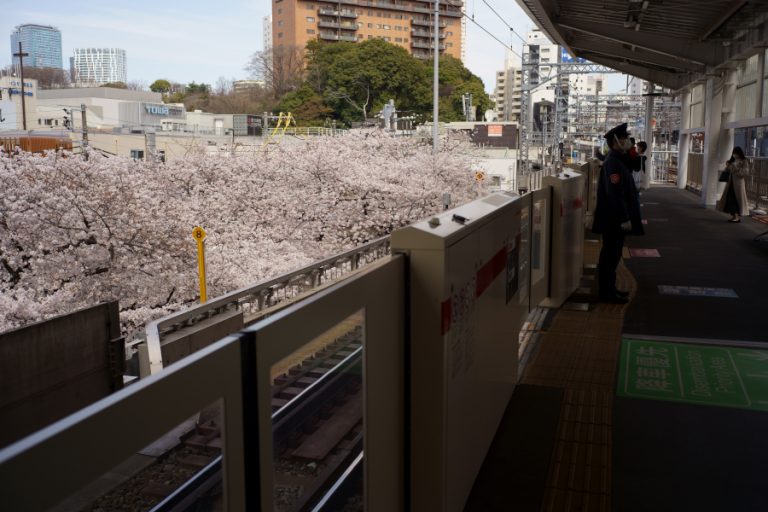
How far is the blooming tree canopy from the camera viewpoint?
1645 cm

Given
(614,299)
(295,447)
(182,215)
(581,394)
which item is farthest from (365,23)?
(295,447)

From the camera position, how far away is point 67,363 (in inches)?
190

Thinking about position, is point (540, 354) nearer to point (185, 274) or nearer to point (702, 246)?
point (702, 246)

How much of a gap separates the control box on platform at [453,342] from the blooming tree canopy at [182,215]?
11989 mm

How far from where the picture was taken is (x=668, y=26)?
1580cm

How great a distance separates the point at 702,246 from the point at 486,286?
8812mm

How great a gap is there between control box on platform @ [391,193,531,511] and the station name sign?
54.9 metres

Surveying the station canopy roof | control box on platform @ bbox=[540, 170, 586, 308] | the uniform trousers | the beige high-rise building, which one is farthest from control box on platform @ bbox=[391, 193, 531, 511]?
the beige high-rise building

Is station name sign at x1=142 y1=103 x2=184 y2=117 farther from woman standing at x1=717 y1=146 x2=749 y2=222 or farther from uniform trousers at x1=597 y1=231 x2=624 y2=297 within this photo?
uniform trousers at x1=597 y1=231 x2=624 y2=297

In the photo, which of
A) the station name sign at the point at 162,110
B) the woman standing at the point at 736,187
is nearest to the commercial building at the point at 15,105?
the station name sign at the point at 162,110

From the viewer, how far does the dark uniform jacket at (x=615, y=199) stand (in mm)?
6520

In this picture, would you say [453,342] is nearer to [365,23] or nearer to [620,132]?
[620,132]

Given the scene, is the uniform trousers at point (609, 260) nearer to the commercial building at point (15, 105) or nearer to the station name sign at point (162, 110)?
the commercial building at point (15, 105)

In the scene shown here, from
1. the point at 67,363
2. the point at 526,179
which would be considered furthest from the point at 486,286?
the point at 67,363
